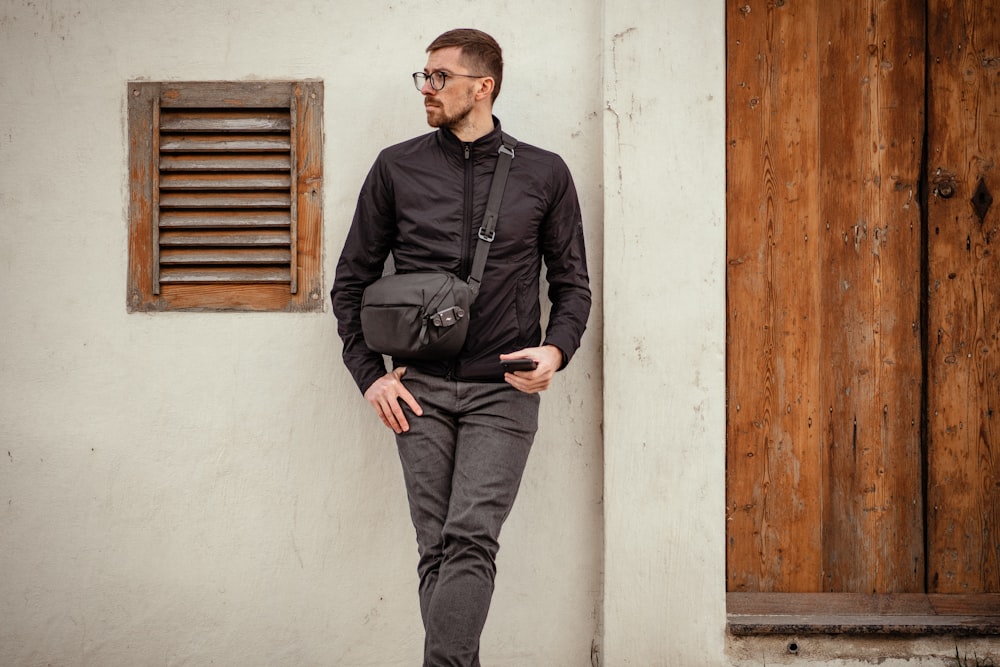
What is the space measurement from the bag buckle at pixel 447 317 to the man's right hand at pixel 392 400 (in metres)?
0.28

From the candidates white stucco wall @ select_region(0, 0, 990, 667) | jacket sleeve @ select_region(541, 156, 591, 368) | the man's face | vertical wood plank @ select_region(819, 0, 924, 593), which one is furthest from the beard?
vertical wood plank @ select_region(819, 0, 924, 593)

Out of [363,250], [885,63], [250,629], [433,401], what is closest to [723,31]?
[885,63]

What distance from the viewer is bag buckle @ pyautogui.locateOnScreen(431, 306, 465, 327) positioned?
2256 mm

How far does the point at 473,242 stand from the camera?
95.7 inches

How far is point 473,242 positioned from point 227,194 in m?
1.13

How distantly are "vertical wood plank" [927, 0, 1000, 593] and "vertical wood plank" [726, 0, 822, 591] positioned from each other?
1.50 ft

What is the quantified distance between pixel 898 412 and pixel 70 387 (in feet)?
10.3

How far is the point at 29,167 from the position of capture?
9.76 feet

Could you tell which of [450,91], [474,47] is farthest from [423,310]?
[474,47]

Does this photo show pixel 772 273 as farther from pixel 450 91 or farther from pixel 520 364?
pixel 450 91

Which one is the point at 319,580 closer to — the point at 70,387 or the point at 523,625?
the point at 523,625

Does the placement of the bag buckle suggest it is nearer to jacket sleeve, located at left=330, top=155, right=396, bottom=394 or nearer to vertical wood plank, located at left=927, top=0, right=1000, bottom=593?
jacket sleeve, located at left=330, top=155, right=396, bottom=394

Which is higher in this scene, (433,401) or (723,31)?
(723,31)

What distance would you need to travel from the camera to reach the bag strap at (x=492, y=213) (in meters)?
2.38
